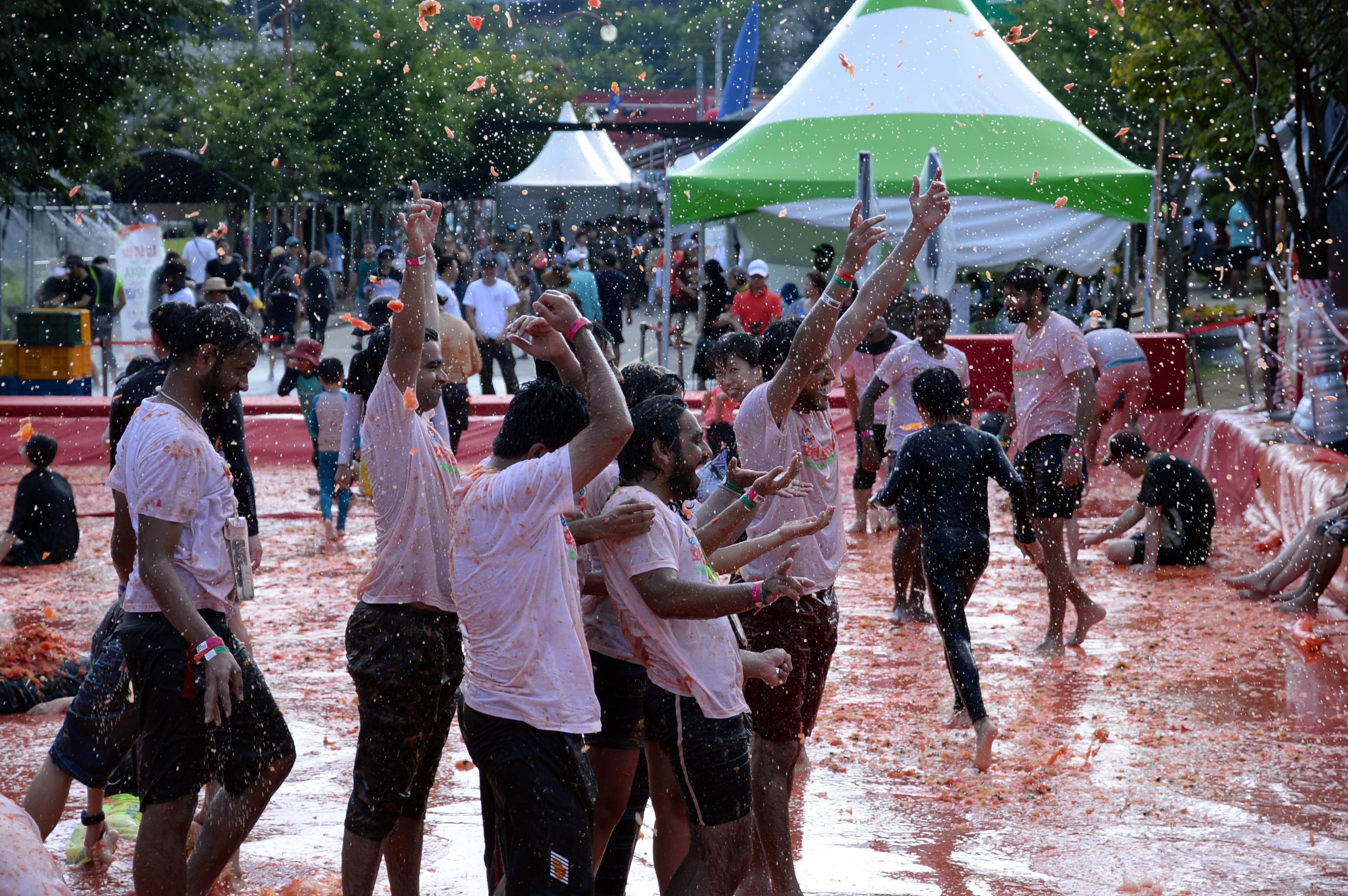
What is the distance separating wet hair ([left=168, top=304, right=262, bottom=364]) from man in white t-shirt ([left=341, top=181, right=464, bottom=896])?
418 mm

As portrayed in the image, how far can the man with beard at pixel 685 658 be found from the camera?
3709mm

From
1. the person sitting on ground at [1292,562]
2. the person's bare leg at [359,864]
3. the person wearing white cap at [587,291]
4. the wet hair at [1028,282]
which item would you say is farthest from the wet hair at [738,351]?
the person wearing white cap at [587,291]

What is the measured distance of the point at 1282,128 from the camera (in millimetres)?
15523

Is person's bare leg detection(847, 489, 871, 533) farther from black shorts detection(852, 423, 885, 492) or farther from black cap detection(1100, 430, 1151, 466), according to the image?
black cap detection(1100, 430, 1151, 466)

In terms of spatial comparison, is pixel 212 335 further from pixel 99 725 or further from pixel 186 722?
pixel 99 725

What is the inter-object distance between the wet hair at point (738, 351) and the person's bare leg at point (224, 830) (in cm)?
202

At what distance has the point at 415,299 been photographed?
4039 millimetres

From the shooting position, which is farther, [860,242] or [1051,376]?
[1051,376]

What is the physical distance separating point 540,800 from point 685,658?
578mm

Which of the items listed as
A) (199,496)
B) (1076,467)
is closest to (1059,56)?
(1076,467)

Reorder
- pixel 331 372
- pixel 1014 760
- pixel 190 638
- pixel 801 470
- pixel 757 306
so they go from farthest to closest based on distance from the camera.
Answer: pixel 757 306
pixel 331 372
pixel 1014 760
pixel 801 470
pixel 190 638

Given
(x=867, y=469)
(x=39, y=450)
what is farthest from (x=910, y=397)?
(x=39, y=450)

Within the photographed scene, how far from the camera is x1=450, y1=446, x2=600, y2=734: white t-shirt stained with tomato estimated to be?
11.3 feet

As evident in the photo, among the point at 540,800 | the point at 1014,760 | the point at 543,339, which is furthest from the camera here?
the point at 1014,760
